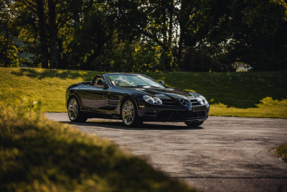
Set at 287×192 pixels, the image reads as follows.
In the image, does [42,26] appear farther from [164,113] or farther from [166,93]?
[164,113]

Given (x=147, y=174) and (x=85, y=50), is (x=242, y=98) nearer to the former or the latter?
(x=147, y=174)

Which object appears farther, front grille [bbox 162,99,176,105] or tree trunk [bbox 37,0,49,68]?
tree trunk [bbox 37,0,49,68]

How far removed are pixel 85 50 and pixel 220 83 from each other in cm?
2351

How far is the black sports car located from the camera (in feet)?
35.0

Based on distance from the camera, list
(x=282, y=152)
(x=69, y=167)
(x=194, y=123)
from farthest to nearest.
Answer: (x=194, y=123) → (x=282, y=152) → (x=69, y=167)

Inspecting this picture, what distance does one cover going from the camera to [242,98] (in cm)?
2514

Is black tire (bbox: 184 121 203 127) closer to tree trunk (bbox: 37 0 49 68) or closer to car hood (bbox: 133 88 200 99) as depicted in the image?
car hood (bbox: 133 88 200 99)

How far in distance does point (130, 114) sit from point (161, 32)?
3490cm

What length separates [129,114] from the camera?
11.0 m

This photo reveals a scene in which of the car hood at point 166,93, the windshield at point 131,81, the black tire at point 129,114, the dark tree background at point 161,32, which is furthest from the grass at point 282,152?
the dark tree background at point 161,32

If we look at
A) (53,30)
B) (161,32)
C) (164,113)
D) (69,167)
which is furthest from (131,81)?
(161,32)

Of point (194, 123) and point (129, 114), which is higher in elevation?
point (129, 114)

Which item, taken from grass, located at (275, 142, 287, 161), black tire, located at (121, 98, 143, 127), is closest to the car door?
black tire, located at (121, 98, 143, 127)

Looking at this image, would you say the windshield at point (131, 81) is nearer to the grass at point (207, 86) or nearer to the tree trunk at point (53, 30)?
the grass at point (207, 86)
